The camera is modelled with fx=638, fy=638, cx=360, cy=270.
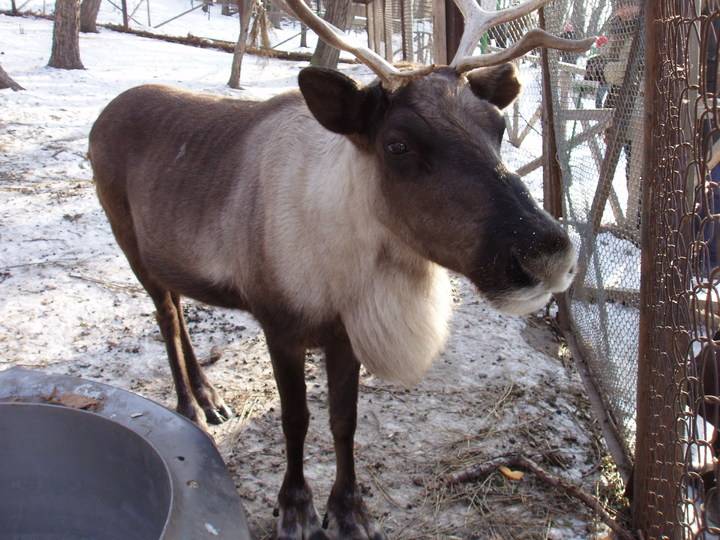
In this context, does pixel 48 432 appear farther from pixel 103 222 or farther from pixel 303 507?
pixel 103 222

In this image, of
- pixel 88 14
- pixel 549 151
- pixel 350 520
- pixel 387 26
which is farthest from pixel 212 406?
pixel 88 14

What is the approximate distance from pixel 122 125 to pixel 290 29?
21998mm

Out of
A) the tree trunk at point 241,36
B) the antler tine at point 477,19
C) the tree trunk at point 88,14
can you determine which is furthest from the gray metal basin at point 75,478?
the tree trunk at point 88,14

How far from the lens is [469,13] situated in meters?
2.27

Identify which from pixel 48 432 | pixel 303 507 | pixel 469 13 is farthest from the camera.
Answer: pixel 303 507

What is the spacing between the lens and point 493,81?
6.98 ft

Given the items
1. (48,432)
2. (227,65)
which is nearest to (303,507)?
(48,432)

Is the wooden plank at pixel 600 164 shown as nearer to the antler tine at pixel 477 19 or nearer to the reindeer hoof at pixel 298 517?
the antler tine at pixel 477 19

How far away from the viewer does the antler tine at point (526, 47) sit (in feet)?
6.47

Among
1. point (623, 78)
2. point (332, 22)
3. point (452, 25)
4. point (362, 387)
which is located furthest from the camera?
point (332, 22)

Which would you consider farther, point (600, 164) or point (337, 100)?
point (600, 164)

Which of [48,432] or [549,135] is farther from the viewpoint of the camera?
[549,135]

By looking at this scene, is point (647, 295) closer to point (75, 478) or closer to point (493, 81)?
point (493, 81)

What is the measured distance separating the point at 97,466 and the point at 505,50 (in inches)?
75.4
